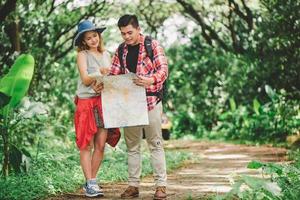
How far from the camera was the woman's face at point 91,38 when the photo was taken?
5.98 meters

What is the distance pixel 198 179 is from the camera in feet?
26.0

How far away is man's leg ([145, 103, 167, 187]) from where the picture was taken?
5.66 metres

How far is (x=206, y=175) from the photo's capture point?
330 inches

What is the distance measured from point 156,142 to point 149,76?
698mm

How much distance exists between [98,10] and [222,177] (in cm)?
1077

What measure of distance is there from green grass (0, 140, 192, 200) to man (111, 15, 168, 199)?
1.00 meters

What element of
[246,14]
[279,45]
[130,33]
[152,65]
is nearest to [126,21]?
[130,33]

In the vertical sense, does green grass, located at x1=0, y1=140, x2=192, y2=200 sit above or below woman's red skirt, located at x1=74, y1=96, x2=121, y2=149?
below

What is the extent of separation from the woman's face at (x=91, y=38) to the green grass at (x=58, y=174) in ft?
5.55

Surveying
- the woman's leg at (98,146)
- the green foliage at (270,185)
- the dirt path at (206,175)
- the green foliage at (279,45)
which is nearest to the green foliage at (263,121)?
the green foliage at (279,45)

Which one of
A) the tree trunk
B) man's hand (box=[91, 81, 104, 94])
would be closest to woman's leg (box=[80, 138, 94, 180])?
man's hand (box=[91, 81, 104, 94])

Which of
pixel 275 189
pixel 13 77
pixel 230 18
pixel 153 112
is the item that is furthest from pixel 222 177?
pixel 230 18

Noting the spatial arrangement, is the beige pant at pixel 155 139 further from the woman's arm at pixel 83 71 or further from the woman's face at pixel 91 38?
the woman's face at pixel 91 38

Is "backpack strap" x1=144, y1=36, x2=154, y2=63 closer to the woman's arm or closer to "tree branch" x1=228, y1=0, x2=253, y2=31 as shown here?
the woman's arm
